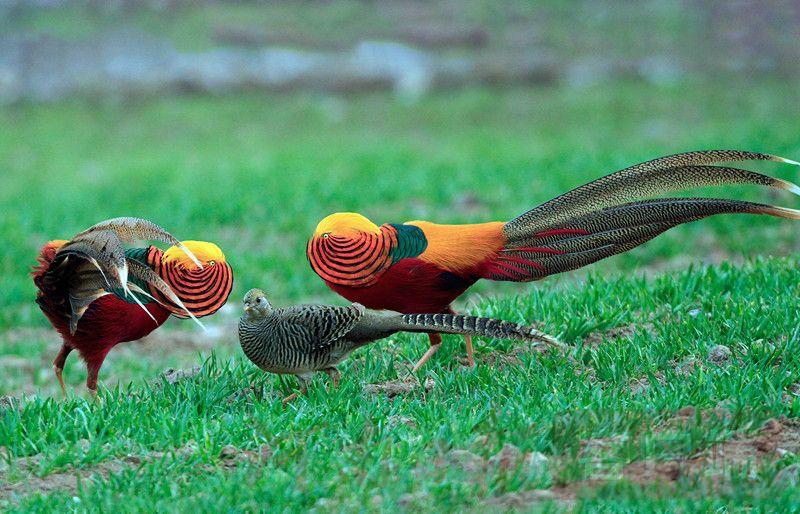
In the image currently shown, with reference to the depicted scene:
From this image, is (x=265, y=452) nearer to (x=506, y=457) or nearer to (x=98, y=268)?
(x=506, y=457)

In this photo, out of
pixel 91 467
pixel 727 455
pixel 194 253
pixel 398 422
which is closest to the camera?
pixel 727 455

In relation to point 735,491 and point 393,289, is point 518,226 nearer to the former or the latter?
point 393,289

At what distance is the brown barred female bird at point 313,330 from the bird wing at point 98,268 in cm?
37

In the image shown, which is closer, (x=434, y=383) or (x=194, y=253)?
(x=194, y=253)

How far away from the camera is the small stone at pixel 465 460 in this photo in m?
3.91

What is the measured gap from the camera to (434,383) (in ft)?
16.1

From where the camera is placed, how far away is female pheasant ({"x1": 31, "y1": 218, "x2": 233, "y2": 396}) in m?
4.62

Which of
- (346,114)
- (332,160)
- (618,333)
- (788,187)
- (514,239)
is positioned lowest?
(618,333)

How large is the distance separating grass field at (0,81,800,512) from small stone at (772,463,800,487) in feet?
0.04

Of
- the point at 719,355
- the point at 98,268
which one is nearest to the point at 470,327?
the point at 719,355

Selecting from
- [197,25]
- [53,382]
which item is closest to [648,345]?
[53,382]

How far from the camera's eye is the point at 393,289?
4.82 m

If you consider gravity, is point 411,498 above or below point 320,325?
below

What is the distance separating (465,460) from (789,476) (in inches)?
42.7
